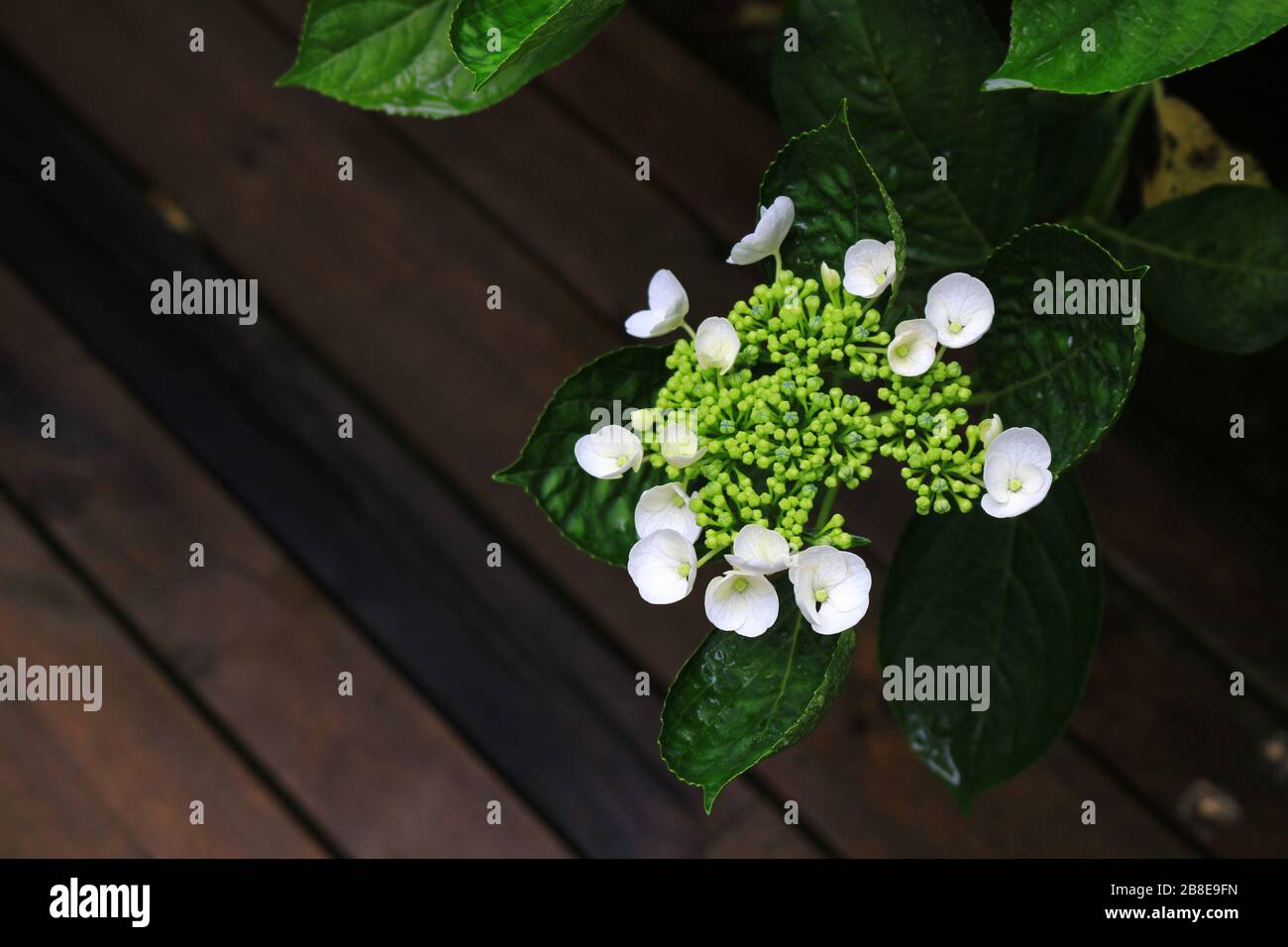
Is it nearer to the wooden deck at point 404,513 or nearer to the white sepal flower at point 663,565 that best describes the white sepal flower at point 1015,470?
the white sepal flower at point 663,565

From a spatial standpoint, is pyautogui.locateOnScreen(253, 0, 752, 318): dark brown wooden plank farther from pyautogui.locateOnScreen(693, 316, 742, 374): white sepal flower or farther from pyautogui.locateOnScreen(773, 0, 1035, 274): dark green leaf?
pyautogui.locateOnScreen(693, 316, 742, 374): white sepal flower

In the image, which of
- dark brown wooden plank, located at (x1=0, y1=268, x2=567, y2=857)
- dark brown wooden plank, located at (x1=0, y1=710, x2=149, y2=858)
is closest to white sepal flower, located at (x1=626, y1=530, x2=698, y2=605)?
dark brown wooden plank, located at (x1=0, y1=268, x2=567, y2=857)

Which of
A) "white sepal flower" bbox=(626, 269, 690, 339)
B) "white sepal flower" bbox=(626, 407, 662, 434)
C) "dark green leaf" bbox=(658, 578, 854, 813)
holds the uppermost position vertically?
"white sepal flower" bbox=(626, 269, 690, 339)

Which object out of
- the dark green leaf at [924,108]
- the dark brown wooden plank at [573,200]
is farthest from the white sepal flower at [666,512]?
the dark brown wooden plank at [573,200]

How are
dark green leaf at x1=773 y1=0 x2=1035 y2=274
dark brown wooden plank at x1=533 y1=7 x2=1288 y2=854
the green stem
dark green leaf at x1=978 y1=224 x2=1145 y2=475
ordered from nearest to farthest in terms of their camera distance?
dark green leaf at x1=978 y1=224 x2=1145 y2=475
dark green leaf at x1=773 y1=0 x2=1035 y2=274
the green stem
dark brown wooden plank at x1=533 y1=7 x2=1288 y2=854

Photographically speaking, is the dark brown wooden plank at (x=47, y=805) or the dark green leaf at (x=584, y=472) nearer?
the dark green leaf at (x=584, y=472)

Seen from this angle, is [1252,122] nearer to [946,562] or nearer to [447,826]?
[946,562]
